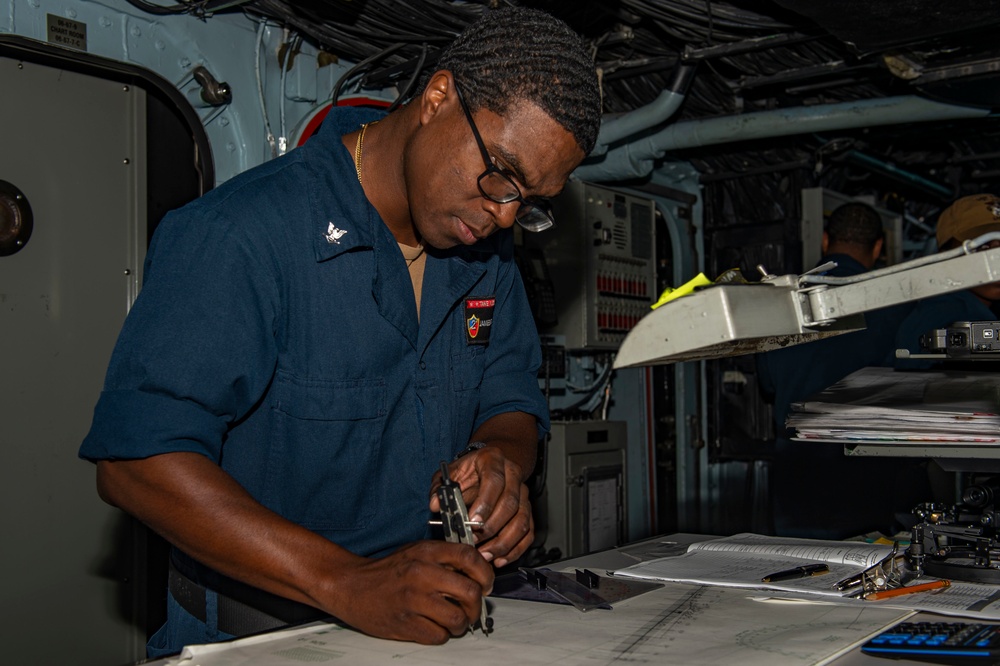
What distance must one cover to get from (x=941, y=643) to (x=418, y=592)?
0.60 m

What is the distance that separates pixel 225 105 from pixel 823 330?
8.30 feet

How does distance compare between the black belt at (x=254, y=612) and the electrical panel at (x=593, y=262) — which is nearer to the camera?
the black belt at (x=254, y=612)

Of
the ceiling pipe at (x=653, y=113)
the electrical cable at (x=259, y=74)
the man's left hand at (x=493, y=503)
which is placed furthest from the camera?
the ceiling pipe at (x=653, y=113)

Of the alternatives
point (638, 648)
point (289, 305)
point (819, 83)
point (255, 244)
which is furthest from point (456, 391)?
point (819, 83)

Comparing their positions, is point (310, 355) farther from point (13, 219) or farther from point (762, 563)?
point (13, 219)

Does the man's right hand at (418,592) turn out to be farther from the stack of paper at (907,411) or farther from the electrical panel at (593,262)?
the electrical panel at (593,262)

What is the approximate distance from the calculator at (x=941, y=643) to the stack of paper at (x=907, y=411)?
1.57 ft

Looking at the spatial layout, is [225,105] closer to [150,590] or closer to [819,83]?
[150,590]

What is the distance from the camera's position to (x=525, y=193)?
4.52 feet

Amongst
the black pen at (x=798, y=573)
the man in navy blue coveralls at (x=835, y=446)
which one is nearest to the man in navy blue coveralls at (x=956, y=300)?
the man in navy blue coveralls at (x=835, y=446)

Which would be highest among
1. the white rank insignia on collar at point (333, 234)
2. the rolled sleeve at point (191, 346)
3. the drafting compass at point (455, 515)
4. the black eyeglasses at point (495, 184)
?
the black eyeglasses at point (495, 184)

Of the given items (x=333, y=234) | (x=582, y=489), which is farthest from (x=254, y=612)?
(x=582, y=489)

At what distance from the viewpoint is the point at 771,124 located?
13.4ft

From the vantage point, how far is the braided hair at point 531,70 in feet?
4.30
